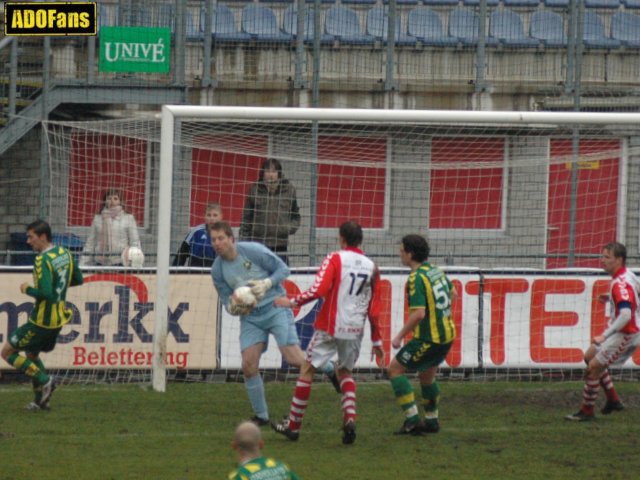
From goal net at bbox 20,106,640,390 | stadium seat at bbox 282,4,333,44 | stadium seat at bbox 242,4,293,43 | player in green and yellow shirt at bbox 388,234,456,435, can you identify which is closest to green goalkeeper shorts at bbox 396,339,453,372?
player in green and yellow shirt at bbox 388,234,456,435

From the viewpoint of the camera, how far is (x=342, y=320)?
10172 millimetres

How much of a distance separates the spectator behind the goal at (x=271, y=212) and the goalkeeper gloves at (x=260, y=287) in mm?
3352

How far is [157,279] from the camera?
12.7 meters

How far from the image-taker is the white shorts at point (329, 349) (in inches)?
403

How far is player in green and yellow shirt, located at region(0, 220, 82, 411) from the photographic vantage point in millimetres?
11359

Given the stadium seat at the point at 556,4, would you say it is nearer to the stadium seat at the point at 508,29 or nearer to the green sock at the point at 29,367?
the stadium seat at the point at 508,29

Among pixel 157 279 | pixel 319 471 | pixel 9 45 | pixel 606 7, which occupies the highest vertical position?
pixel 606 7

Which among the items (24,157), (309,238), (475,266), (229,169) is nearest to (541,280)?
(475,266)

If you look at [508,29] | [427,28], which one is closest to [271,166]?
[427,28]

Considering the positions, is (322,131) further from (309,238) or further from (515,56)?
(515,56)

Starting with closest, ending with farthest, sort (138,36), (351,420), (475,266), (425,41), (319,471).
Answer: (319,471)
(351,420)
(475,266)
(138,36)
(425,41)

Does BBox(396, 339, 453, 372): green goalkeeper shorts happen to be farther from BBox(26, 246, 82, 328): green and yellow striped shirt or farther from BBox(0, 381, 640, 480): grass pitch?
BBox(26, 246, 82, 328): green and yellow striped shirt

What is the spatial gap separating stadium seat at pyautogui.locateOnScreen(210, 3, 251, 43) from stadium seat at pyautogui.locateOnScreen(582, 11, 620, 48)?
5115 mm

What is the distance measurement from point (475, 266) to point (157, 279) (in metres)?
4.45
